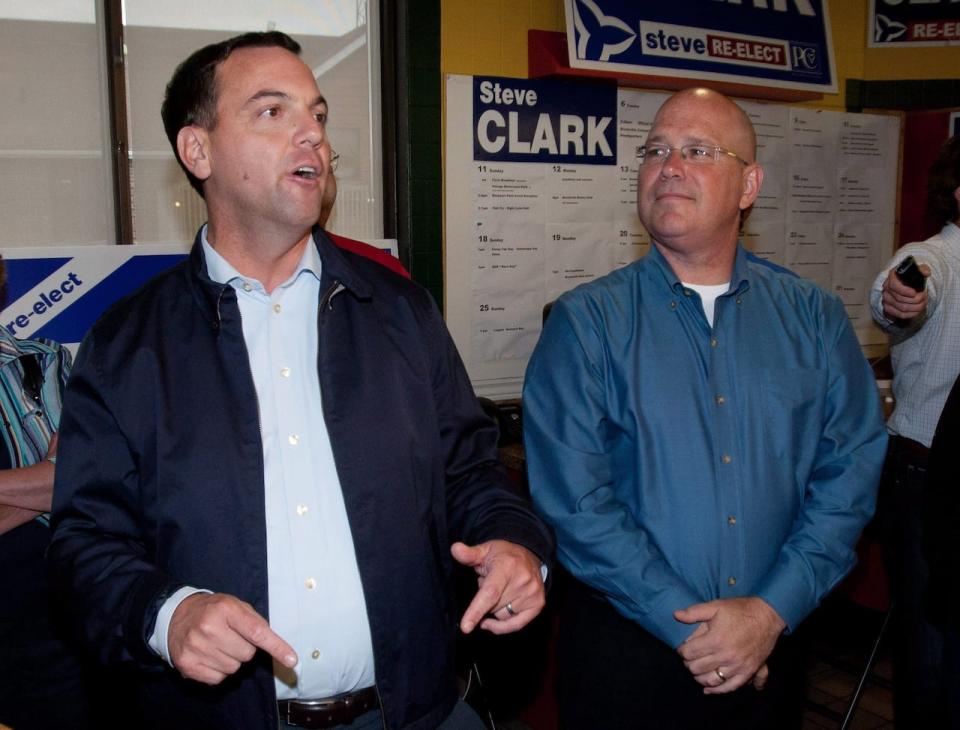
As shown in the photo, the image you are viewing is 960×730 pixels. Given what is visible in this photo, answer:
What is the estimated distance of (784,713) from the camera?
1964 mm

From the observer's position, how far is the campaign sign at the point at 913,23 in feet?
16.1

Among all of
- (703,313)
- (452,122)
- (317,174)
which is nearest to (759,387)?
(703,313)

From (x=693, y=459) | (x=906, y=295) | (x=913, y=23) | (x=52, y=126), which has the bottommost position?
(x=693, y=459)

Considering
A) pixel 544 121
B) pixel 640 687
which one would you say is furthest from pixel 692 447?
pixel 544 121

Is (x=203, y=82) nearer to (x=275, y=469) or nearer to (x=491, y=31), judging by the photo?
(x=275, y=469)

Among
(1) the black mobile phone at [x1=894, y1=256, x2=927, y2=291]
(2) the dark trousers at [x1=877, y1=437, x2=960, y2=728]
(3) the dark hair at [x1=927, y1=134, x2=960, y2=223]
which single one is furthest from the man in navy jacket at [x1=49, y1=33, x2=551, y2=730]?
(3) the dark hair at [x1=927, y1=134, x2=960, y2=223]

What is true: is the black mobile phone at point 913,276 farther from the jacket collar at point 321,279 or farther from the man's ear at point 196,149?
the man's ear at point 196,149

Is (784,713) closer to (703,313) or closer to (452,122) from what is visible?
(703,313)

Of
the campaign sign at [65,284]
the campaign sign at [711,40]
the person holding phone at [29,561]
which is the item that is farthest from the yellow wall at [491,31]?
the person holding phone at [29,561]

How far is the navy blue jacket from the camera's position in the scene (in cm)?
138

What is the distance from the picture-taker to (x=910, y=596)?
2691mm

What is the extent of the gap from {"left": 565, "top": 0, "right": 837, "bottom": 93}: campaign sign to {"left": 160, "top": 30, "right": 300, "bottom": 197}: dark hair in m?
2.35

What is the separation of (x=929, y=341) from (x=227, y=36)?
265cm

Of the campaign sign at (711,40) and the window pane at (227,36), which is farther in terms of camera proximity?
the campaign sign at (711,40)
